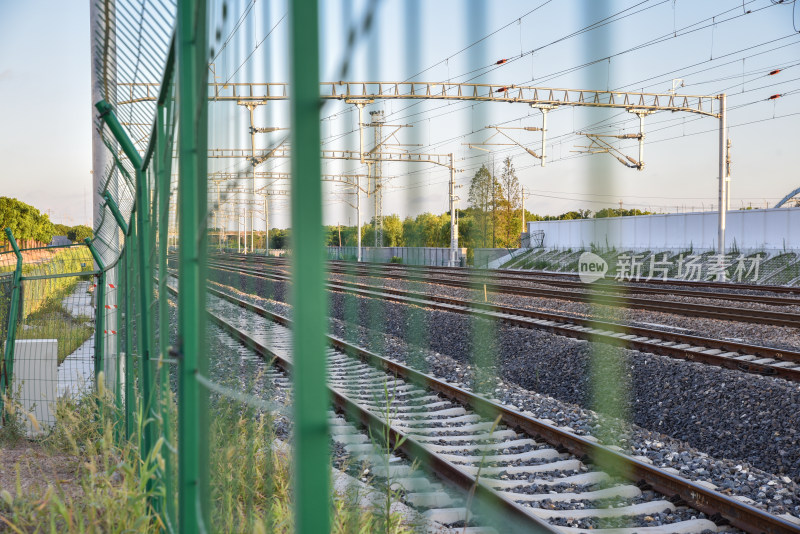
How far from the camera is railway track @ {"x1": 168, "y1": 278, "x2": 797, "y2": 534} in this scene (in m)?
3.52

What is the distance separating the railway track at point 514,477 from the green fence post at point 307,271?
169 centimetres

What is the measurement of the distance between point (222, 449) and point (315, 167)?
2264mm

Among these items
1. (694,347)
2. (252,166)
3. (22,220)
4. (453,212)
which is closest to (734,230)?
(694,347)

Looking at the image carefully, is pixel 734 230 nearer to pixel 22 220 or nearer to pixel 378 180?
pixel 378 180

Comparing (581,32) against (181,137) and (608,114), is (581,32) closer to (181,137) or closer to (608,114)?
(608,114)

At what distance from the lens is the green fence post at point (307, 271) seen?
0.78 meters

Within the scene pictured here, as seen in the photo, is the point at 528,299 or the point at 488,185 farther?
the point at 528,299

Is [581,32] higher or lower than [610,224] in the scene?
higher

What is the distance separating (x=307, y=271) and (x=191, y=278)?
3.51ft

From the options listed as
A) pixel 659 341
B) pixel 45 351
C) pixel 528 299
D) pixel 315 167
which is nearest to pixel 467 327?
pixel 659 341

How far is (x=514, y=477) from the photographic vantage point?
452 cm

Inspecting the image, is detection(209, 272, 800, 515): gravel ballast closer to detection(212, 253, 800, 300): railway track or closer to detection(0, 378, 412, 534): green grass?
detection(212, 253, 800, 300): railway track

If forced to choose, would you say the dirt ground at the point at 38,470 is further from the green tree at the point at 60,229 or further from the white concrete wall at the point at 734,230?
the green tree at the point at 60,229

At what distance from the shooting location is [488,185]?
1556 mm
